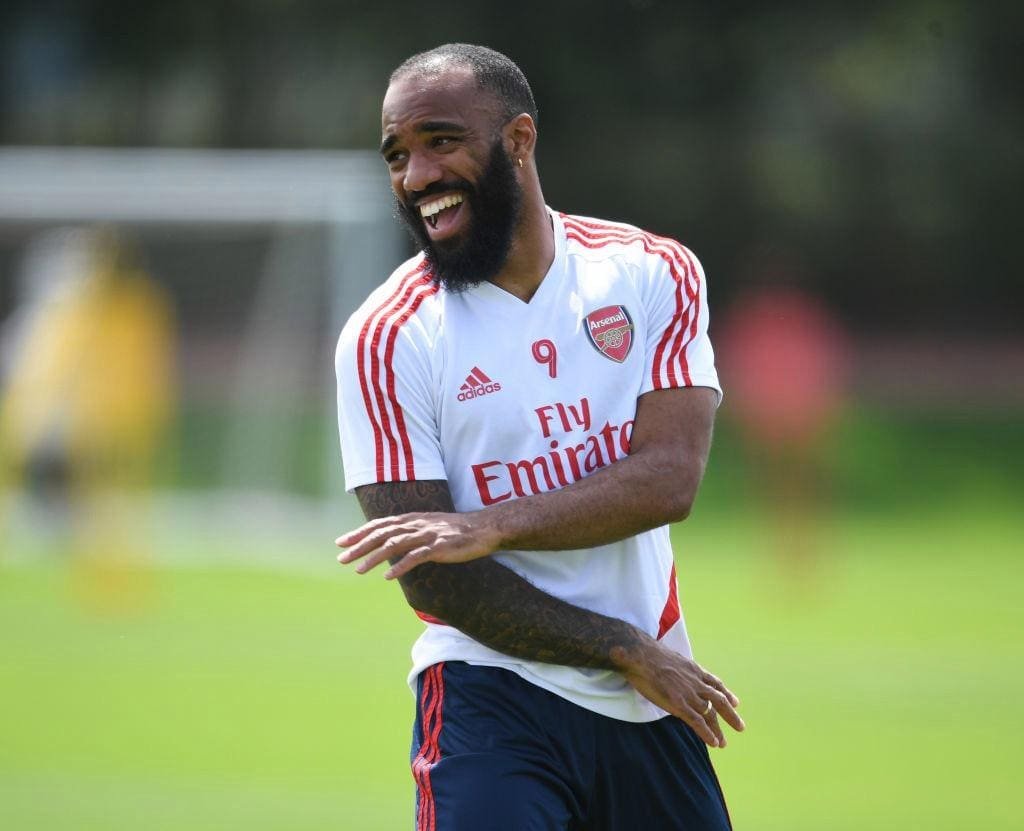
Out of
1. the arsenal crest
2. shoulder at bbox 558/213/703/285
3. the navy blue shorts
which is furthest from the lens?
shoulder at bbox 558/213/703/285

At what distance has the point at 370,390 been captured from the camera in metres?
3.88

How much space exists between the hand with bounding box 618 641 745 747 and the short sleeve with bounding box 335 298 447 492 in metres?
0.62

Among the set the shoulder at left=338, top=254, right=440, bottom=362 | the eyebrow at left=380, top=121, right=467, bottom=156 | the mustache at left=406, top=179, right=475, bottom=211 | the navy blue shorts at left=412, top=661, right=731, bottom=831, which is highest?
the eyebrow at left=380, top=121, right=467, bottom=156

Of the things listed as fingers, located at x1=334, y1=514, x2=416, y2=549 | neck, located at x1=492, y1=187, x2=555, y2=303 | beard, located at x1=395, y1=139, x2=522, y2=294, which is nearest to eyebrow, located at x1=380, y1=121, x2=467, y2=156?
beard, located at x1=395, y1=139, x2=522, y2=294

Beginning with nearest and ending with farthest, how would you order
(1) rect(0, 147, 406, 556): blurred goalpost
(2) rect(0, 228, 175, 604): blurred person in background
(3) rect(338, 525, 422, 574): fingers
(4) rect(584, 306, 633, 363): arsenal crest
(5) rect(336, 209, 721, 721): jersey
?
1. (3) rect(338, 525, 422, 574): fingers
2. (5) rect(336, 209, 721, 721): jersey
3. (4) rect(584, 306, 633, 363): arsenal crest
4. (2) rect(0, 228, 175, 604): blurred person in background
5. (1) rect(0, 147, 406, 556): blurred goalpost

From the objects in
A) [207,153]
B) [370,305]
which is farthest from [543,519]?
[207,153]

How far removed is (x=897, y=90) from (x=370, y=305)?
27566 mm

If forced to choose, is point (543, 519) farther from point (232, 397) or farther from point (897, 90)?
point (897, 90)

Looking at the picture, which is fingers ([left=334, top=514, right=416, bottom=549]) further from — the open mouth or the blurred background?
the blurred background

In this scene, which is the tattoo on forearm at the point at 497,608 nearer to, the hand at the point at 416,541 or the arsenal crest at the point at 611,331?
the hand at the point at 416,541

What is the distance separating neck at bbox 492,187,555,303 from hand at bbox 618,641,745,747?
2.94 ft

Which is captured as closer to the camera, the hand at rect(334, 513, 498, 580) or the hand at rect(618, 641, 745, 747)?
the hand at rect(334, 513, 498, 580)

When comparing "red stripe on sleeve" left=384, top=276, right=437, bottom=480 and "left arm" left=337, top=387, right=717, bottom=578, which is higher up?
"red stripe on sleeve" left=384, top=276, right=437, bottom=480

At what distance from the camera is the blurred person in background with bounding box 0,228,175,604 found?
549 inches
